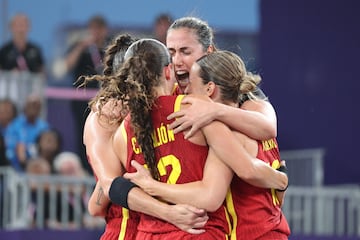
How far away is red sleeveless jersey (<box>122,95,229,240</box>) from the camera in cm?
482

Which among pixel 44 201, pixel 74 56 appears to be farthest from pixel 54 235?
pixel 74 56

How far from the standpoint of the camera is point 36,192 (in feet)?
29.5

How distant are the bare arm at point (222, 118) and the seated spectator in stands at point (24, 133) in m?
5.11

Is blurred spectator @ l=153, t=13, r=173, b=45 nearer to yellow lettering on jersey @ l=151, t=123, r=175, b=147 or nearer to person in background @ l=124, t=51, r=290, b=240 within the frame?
person in background @ l=124, t=51, r=290, b=240

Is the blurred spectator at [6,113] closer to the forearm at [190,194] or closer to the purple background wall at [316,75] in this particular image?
the purple background wall at [316,75]

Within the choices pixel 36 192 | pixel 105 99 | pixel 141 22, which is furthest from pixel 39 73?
pixel 105 99

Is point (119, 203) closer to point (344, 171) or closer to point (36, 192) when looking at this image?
point (36, 192)

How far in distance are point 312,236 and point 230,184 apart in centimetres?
326

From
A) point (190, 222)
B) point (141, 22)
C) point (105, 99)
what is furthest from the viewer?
point (141, 22)

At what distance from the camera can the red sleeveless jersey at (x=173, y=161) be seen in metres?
4.82

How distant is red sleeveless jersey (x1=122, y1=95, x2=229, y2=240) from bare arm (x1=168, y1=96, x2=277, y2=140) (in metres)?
0.04

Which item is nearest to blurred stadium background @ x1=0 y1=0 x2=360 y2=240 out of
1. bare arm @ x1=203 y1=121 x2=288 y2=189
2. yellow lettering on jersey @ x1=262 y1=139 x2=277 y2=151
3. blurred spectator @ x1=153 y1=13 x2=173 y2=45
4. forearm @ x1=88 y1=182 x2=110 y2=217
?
blurred spectator @ x1=153 y1=13 x2=173 y2=45

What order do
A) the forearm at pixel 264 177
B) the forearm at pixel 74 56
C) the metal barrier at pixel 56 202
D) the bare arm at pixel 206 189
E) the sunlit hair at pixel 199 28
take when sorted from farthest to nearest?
the forearm at pixel 74 56, the metal barrier at pixel 56 202, the sunlit hair at pixel 199 28, the forearm at pixel 264 177, the bare arm at pixel 206 189

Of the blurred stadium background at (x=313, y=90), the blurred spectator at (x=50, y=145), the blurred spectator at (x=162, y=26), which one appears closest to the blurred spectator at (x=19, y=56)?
the blurred stadium background at (x=313, y=90)
